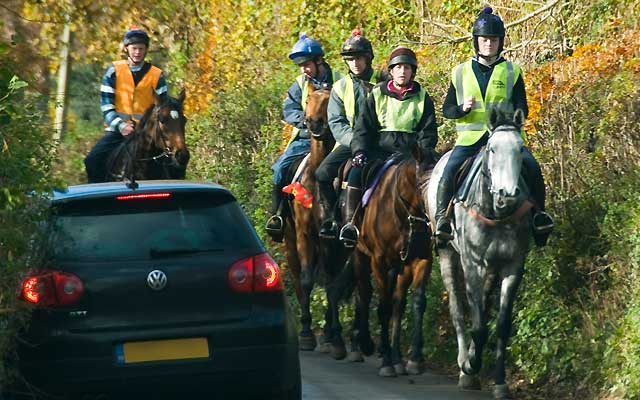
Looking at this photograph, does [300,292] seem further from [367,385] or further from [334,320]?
[367,385]

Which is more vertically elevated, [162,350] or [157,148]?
[157,148]

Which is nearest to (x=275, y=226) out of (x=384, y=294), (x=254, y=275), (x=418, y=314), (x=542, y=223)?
(x=384, y=294)

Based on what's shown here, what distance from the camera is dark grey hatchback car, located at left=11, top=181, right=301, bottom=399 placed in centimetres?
984

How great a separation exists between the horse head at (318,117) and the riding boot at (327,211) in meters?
0.50

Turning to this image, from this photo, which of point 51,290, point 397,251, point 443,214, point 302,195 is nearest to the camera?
point 51,290

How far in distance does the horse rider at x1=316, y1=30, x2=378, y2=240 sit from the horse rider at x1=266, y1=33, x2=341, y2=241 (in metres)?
0.98

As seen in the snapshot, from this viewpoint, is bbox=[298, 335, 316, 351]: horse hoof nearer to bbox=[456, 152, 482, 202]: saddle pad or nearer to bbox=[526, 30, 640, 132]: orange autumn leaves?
bbox=[526, 30, 640, 132]: orange autumn leaves

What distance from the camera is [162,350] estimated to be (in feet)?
32.7

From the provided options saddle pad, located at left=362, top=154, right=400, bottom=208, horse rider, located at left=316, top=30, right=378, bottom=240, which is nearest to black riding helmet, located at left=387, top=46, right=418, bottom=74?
horse rider, located at left=316, top=30, right=378, bottom=240

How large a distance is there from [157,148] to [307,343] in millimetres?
2590

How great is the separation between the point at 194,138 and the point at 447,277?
10.9 meters

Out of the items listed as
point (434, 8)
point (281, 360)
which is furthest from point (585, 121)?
point (434, 8)

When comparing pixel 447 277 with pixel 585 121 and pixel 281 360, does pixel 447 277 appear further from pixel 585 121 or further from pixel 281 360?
pixel 281 360

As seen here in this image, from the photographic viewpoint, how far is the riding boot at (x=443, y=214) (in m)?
13.1
